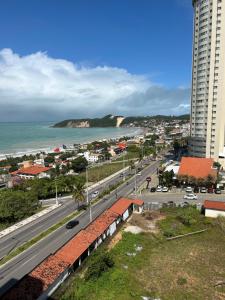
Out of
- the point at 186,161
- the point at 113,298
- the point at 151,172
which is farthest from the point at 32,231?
the point at 151,172

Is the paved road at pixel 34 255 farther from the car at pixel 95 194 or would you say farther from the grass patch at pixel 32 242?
the car at pixel 95 194

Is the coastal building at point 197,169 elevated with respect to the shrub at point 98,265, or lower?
elevated

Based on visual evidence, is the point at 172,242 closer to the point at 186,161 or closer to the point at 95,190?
the point at 95,190

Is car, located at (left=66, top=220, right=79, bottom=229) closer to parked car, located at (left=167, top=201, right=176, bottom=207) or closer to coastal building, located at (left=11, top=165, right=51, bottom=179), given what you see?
parked car, located at (left=167, top=201, right=176, bottom=207)

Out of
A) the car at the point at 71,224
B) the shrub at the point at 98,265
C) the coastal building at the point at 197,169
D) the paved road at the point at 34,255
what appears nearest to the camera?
the shrub at the point at 98,265

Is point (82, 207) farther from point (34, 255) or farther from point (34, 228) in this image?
point (34, 255)

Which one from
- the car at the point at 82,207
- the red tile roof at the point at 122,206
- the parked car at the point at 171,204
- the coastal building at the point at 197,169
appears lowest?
the car at the point at 82,207

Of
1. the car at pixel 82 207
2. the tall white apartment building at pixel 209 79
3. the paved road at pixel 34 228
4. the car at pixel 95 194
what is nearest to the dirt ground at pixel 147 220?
the car at pixel 82 207
